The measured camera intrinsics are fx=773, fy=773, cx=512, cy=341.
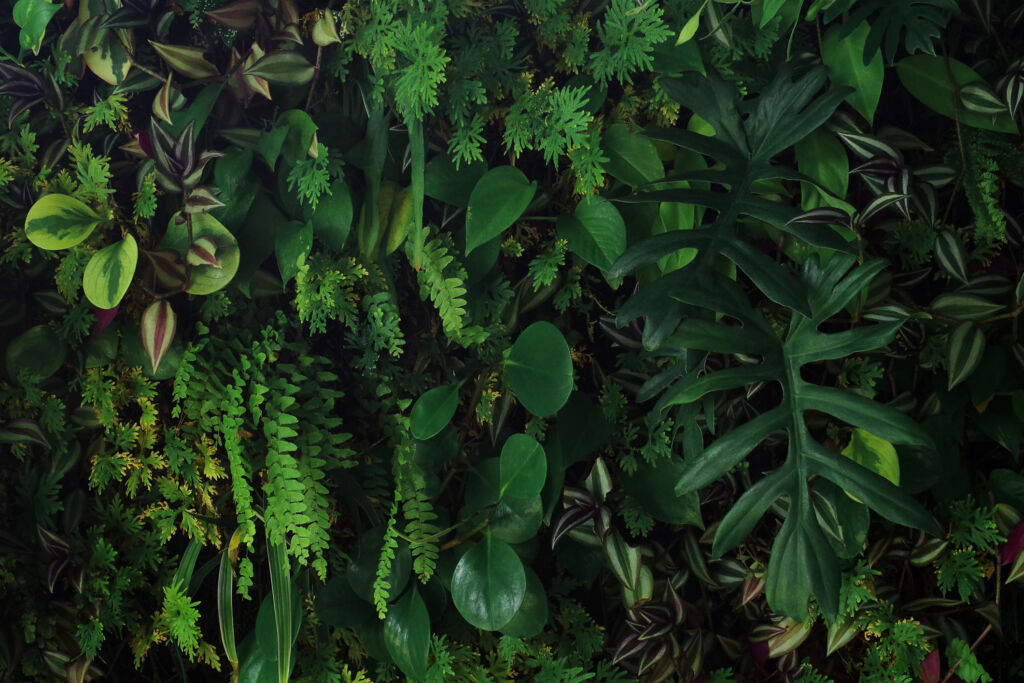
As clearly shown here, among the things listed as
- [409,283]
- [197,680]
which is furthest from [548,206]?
[197,680]

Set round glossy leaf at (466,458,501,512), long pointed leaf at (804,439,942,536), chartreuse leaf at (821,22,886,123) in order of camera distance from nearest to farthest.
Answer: long pointed leaf at (804,439,942,536) → chartreuse leaf at (821,22,886,123) → round glossy leaf at (466,458,501,512)

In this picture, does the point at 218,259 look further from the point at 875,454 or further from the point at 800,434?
the point at 875,454

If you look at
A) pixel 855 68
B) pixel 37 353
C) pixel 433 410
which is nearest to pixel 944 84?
pixel 855 68

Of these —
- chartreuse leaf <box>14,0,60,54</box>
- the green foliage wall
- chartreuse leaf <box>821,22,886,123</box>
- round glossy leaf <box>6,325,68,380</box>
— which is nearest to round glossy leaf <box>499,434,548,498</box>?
the green foliage wall

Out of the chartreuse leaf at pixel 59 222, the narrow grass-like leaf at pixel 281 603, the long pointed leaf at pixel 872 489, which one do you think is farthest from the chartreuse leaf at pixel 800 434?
the chartreuse leaf at pixel 59 222

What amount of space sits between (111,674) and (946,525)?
109 cm

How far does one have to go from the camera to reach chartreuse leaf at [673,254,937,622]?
2.38 ft

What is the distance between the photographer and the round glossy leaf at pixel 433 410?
85cm

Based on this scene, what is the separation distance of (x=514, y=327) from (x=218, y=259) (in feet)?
1.14

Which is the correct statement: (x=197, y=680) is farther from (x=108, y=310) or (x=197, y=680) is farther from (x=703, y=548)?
(x=703, y=548)

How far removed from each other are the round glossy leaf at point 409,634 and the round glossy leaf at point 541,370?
0.28 meters

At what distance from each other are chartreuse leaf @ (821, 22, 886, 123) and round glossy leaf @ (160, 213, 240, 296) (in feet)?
2.23

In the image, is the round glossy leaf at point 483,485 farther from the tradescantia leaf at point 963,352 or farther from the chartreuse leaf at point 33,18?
the chartreuse leaf at point 33,18

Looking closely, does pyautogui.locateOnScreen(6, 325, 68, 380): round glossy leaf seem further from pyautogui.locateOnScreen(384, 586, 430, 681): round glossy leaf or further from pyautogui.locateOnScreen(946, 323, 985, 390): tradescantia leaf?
pyautogui.locateOnScreen(946, 323, 985, 390): tradescantia leaf
